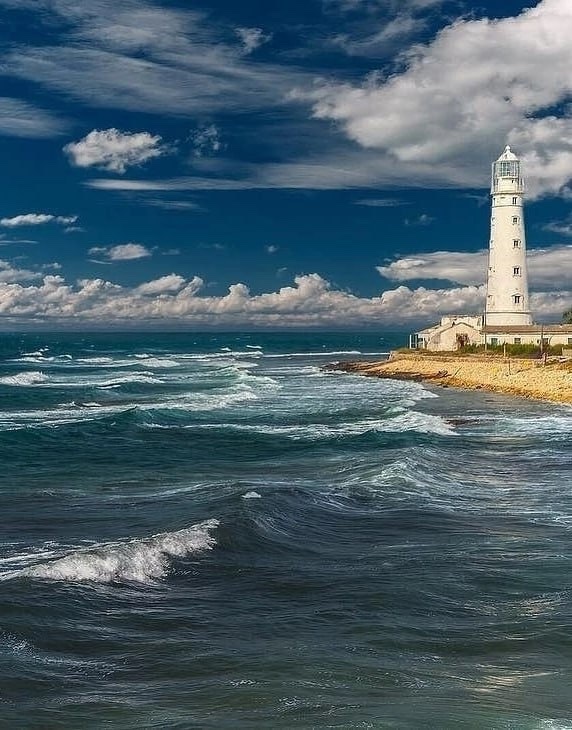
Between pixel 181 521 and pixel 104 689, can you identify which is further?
pixel 181 521

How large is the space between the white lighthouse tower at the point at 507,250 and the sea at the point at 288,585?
4277cm

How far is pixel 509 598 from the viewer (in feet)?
45.1

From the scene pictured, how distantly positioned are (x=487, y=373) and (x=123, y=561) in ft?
164

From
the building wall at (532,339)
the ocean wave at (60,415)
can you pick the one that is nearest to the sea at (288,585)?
the ocean wave at (60,415)

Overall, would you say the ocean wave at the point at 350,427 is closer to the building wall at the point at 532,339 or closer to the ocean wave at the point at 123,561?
the ocean wave at the point at 123,561

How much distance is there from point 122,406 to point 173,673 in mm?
41155

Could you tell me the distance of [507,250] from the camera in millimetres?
73062

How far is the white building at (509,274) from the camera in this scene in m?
72.9

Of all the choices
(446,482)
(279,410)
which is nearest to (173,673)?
(446,482)

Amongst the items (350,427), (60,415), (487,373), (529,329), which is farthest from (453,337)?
(60,415)

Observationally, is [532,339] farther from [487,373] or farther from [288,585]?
[288,585]

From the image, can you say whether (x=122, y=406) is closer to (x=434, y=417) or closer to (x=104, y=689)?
(x=434, y=417)

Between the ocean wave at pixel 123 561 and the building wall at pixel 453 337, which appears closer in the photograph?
the ocean wave at pixel 123 561

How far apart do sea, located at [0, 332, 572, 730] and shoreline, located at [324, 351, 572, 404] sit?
19.9 metres
